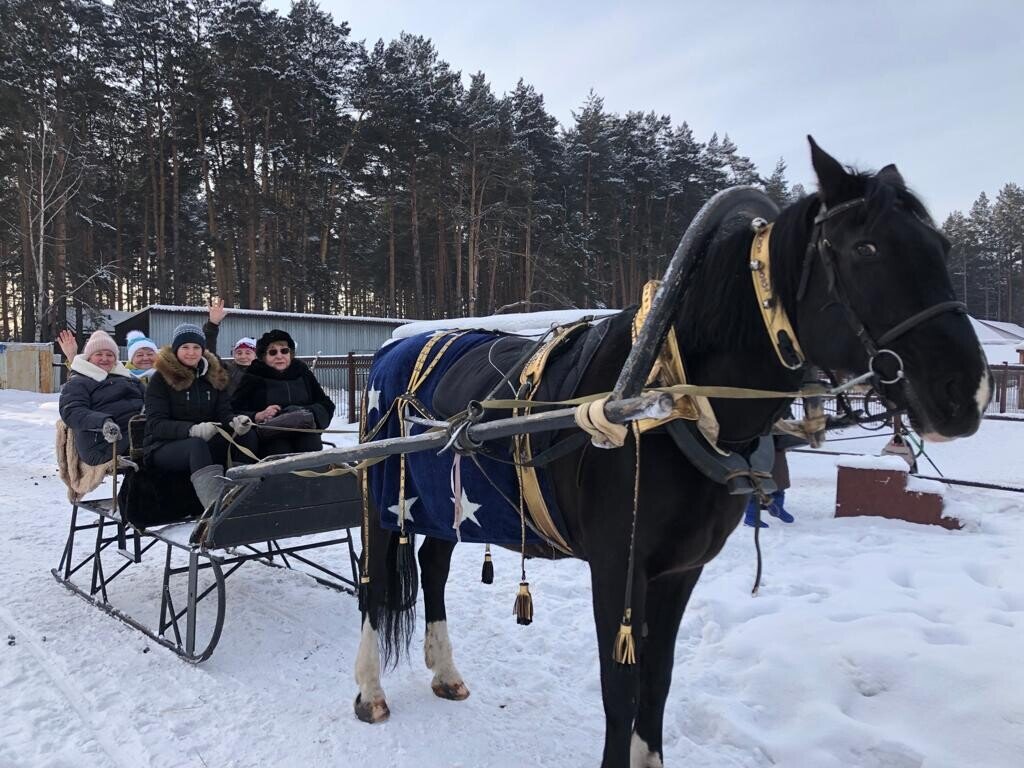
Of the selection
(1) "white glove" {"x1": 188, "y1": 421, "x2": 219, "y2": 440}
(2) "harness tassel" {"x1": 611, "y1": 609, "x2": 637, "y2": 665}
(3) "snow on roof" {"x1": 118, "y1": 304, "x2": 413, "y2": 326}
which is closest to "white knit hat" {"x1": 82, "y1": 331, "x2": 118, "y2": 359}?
(1) "white glove" {"x1": 188, "y1": 421, "x2": 219, "y2": 440}

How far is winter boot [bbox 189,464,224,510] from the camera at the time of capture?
3.83 metres

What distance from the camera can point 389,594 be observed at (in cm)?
331

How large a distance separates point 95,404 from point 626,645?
4.29 meters

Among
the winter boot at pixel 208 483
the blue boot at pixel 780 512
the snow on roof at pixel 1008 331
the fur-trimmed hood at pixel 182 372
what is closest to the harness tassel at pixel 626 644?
the winter boot at pixel 208 483

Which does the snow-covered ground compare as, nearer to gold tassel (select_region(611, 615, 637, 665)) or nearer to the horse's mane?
gold tassel (select_region(611, 615, 637, 665))

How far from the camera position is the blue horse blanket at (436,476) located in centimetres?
249

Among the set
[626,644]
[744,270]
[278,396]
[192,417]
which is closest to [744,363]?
[744,270]

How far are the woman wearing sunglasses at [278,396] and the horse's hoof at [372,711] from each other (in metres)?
2.04

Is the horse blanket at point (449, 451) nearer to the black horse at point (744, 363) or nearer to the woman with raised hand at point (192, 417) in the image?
the black horse at point (744, 363)

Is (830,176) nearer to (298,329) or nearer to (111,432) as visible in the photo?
(111,432)

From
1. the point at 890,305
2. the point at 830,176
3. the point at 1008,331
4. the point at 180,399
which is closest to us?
the point at 890,305

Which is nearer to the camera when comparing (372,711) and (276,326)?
(372,711)

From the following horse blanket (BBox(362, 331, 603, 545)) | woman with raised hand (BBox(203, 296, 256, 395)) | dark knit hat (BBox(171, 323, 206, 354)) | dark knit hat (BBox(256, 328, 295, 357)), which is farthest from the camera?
woman with raised hand (BBox(203, 296, 256, 395))

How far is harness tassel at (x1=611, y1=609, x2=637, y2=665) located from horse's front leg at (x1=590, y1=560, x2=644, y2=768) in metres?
0.05
